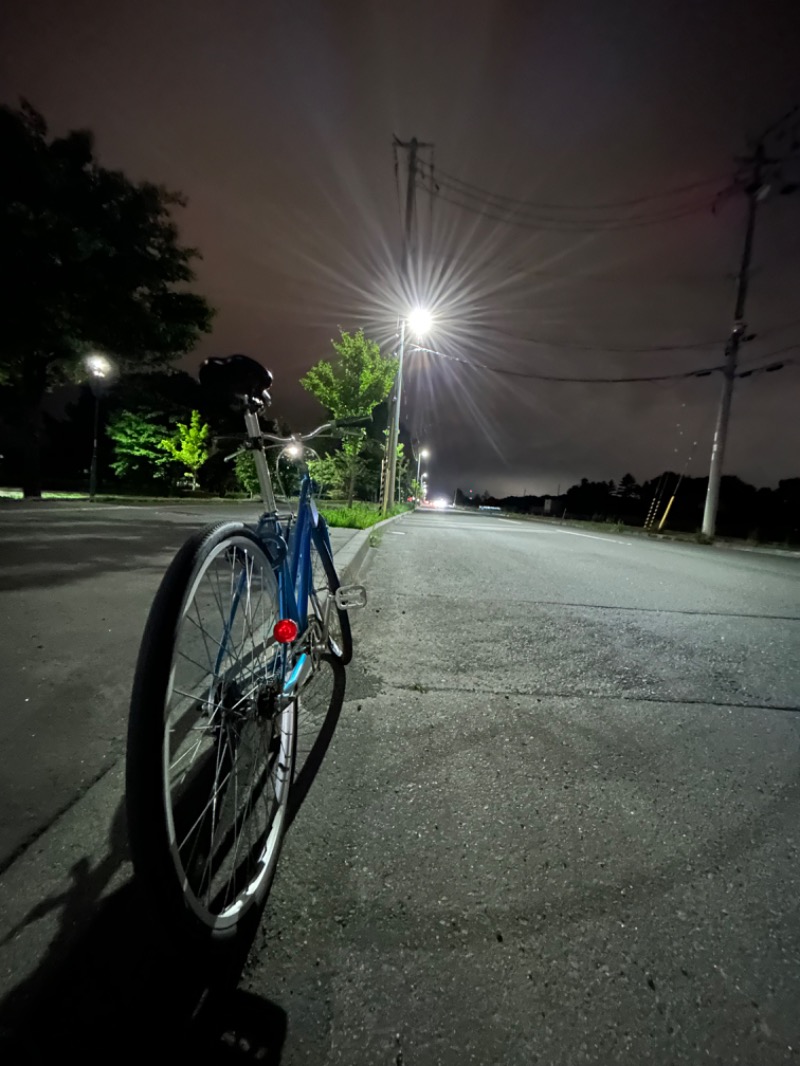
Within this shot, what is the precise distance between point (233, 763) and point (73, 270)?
2357 centimetres

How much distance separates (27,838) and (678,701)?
2.94 m

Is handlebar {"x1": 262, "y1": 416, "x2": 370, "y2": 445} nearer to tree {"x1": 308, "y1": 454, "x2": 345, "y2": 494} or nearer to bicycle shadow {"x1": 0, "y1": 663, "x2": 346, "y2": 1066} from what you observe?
bicycle shadow {"x1": 0, "y1": 663, "x2": 346, "y2": 1066}

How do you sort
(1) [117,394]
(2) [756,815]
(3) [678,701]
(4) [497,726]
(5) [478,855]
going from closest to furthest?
1. (5) [478,855]
2. (2) [756,815]
3. (4) [497,726]
4. (3) [678,701]
5. (1) [117,394]

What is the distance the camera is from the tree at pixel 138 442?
3123cm

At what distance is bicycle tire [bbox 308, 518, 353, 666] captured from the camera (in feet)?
7.98

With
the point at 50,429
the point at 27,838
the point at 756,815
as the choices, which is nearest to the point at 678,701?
the point at 756,815

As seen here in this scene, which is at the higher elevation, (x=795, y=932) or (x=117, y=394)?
(x=117, y=394)

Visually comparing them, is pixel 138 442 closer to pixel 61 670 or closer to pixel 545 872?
pixel 61 670

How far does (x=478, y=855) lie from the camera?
1435 millimetres

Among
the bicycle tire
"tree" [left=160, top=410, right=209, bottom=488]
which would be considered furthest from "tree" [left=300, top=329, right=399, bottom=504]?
the bicycle tire

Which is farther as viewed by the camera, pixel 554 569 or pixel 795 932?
pixel 554 569

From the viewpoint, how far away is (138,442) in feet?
105

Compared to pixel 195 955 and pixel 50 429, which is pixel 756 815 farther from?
pixel 50 429

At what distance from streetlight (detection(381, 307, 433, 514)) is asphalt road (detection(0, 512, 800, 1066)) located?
51.5 ft
